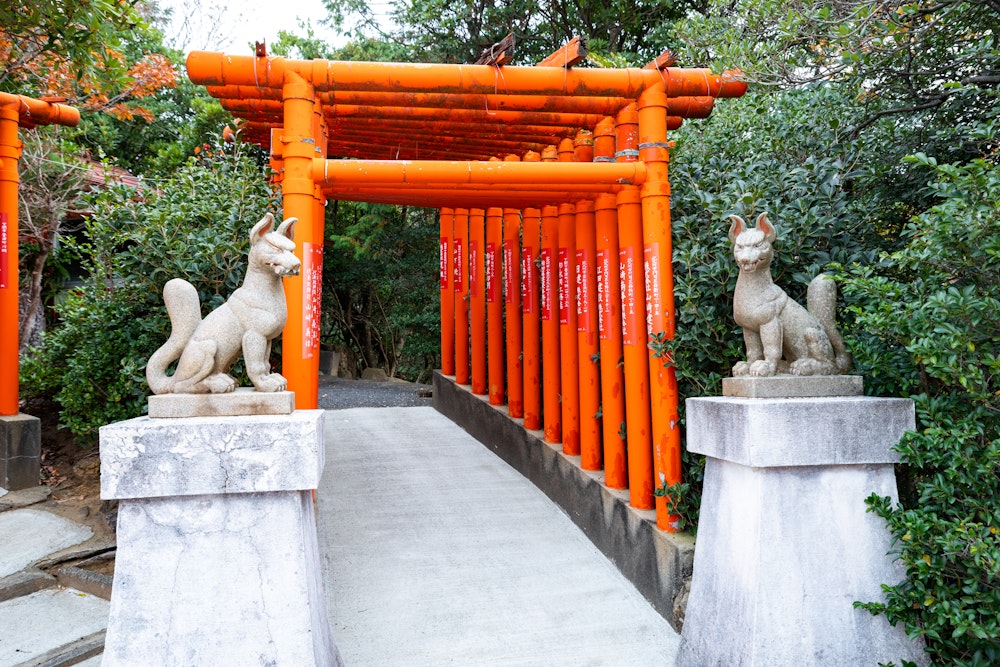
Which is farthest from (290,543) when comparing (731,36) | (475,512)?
(731,36)

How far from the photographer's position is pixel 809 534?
3238 millimetres

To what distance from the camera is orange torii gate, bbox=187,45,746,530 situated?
4.23 metres

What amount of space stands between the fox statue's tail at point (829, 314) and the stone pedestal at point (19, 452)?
21.6 ft

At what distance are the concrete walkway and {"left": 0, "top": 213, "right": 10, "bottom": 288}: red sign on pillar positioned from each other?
3637 mm

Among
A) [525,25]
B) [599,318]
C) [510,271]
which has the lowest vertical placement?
[599,318]

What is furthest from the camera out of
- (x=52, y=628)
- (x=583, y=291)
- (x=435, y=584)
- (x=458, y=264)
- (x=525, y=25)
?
(x=525, y=25)

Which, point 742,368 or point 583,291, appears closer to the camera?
point 742,368

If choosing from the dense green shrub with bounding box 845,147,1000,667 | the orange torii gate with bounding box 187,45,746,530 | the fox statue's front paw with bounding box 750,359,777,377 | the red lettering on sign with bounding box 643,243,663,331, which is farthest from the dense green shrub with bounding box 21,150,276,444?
the dense green shrub with bounding box 845,147,1000,667

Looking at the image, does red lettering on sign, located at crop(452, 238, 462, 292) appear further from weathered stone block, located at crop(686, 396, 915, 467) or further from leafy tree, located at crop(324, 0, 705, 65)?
weathered stone block, located at crop(686, 396, 915, 467)

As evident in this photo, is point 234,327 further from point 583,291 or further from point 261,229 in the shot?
point 583,291

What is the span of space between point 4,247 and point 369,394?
5775 millimetres

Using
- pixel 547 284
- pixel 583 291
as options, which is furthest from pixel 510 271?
pixel 583 291

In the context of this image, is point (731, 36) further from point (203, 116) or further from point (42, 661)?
point (203, 116)

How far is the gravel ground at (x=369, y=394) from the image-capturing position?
409 inches
